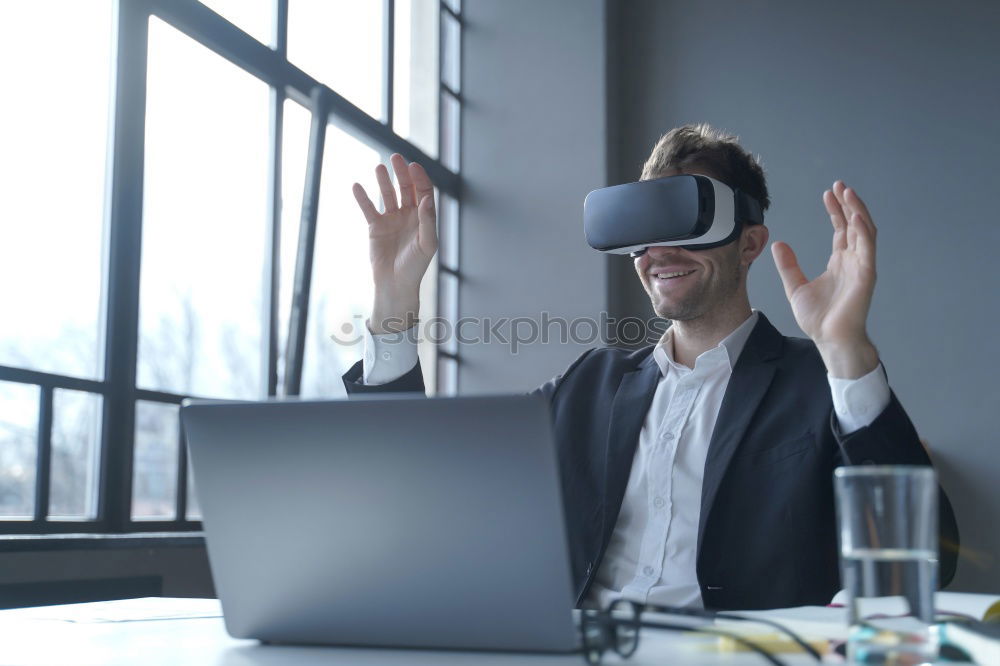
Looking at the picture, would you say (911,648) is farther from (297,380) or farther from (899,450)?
(297,380)

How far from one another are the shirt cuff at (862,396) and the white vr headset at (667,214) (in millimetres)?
393

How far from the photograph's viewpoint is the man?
141cm

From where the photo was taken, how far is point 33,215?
274 cm

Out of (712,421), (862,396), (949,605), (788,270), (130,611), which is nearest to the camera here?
(949,605)

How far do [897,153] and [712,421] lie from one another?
3.61 metres

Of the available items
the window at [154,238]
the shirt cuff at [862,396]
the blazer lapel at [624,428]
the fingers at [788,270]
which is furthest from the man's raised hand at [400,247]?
the window at [154,238]

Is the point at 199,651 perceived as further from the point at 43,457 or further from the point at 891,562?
the point at 43,457

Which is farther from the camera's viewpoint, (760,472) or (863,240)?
(760,472)

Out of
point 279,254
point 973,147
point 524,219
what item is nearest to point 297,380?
point 279,254

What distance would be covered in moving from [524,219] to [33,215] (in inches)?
118

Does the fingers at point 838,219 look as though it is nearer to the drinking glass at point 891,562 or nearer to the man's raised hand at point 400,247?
the man's raised hand at point 400,247

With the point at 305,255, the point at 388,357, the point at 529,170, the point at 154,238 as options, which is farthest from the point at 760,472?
the point at 529,170

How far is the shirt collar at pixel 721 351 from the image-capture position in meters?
1.80

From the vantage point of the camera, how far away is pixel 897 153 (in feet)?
15.9
